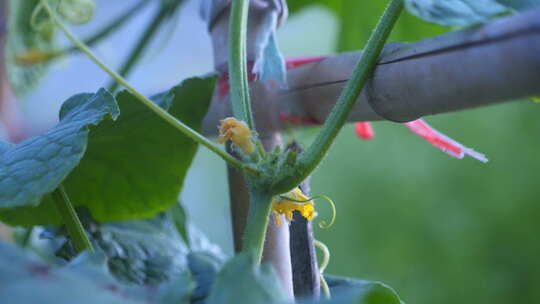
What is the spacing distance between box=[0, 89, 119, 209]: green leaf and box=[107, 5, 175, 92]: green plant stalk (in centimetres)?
35

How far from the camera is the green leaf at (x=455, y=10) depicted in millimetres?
292

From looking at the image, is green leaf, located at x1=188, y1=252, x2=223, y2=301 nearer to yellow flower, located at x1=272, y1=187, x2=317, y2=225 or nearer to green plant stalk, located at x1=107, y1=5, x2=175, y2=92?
yellow flower, located at x1=272, y1=187, x2=317, y2=225

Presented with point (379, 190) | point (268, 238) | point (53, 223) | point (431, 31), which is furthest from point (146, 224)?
point (379, 190)

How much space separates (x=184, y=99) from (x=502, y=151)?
2.15m

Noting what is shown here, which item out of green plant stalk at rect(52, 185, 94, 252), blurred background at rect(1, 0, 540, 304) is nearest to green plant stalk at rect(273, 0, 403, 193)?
green plant stalk at rect(52, 185, 94, 252)

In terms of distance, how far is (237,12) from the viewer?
39cm

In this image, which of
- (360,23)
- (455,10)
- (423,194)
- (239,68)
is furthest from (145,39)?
(423,194)

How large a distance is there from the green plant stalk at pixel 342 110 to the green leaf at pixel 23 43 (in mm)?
407

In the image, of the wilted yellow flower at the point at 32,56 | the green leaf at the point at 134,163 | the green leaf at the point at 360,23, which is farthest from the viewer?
the wilted yellow flower at the point at 32,56

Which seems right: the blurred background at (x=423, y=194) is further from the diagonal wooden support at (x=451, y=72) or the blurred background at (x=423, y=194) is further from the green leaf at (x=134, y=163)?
the diagonal wooden support at (x=451, y=72)

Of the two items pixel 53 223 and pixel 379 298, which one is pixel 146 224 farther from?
pixel 379 298

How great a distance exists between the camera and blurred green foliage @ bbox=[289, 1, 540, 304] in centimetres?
235

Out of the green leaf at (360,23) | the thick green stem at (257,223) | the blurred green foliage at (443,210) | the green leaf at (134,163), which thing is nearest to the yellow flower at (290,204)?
the thick green stem at (257,223)

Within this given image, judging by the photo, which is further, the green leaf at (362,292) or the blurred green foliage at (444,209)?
the blurred green foliage at (444,209)
